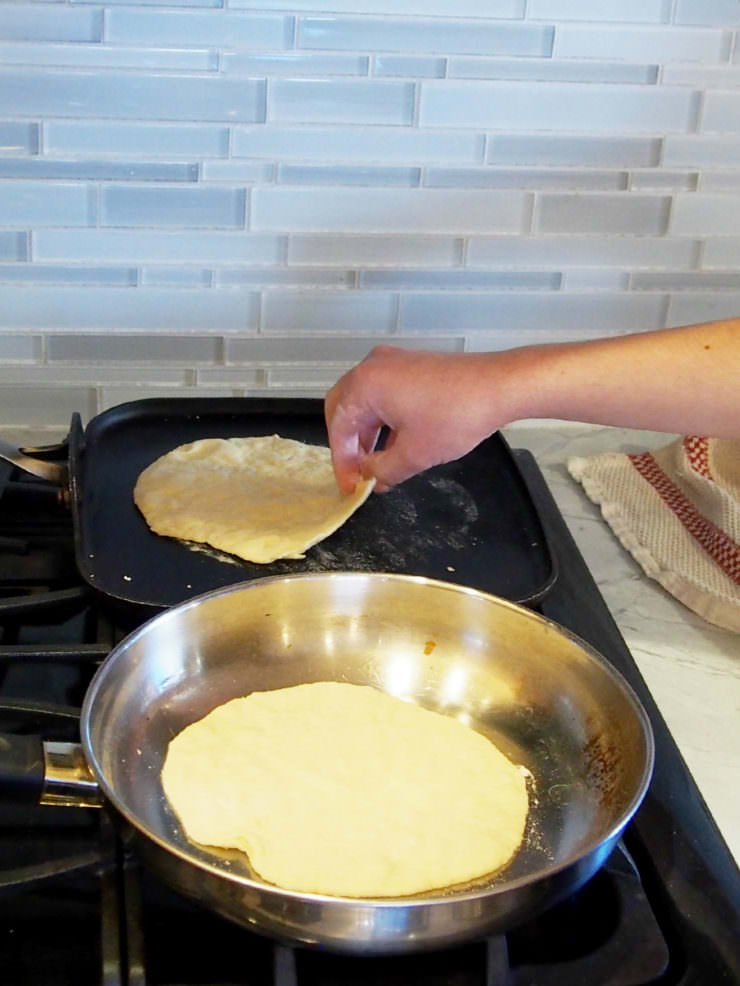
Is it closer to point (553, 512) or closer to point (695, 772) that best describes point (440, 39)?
point (553, 512)

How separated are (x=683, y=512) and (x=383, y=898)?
586mm

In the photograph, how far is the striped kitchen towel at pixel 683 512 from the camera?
1.00 m

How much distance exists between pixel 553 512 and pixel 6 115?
0.63 metres

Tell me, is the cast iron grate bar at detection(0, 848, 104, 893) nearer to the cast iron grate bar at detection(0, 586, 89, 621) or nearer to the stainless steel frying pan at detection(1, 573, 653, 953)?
the stainless steel frying pan at detection(1, 573, 653, 953)

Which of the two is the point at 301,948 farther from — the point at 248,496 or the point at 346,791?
the point at 248,496

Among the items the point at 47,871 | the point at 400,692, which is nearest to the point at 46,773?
the point at 47,871

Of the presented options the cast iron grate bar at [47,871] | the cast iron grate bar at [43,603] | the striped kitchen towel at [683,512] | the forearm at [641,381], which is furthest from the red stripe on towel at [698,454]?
the cast iron grate bar at [47,871]

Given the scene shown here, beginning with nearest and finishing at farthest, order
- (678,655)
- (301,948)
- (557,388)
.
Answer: (301,948), (557,388), (678,655)

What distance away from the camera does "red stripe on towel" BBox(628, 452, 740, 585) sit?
3.31 feet

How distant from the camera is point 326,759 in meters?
0.73

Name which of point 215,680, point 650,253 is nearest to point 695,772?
point 215,680

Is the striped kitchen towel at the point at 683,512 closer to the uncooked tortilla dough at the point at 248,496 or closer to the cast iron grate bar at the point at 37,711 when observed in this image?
the uncooked tortilla dough at the point at 248,496

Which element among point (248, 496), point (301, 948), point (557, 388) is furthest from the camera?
point (248, 496)

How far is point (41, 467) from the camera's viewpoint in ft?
3.39
